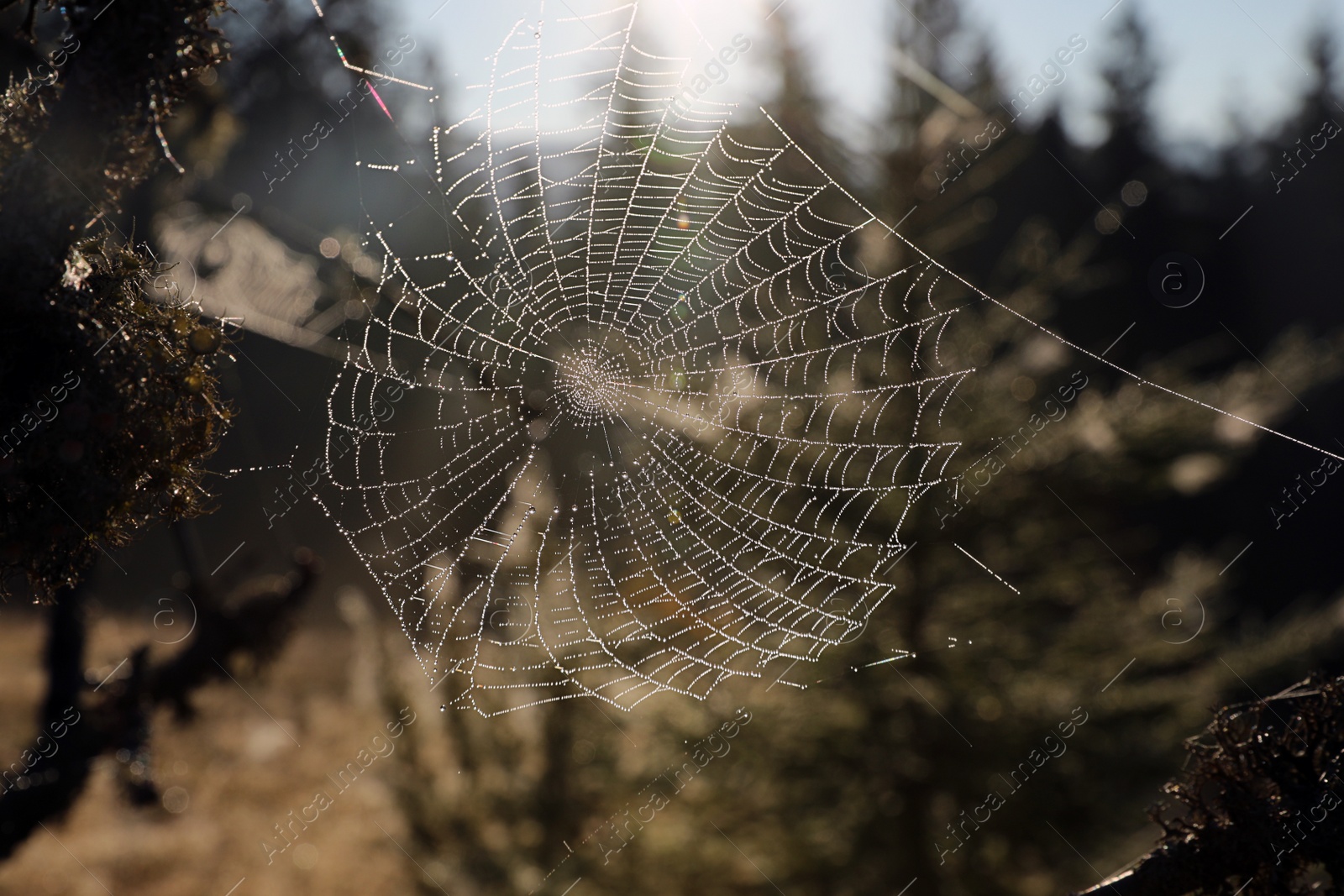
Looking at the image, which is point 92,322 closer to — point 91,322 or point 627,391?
point 91,322

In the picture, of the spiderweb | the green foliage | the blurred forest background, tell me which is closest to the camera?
the green foliage

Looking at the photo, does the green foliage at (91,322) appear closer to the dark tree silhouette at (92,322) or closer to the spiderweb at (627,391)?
the dark tree silhouette at (92,322)

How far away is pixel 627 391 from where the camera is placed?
461 cm

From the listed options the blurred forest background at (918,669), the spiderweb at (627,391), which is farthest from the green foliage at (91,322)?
the blurred forest background at (918,669)

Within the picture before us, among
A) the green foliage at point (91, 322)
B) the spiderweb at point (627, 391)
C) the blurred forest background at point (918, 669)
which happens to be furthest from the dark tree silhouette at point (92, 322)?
the blurred forest background at point (918, 669)

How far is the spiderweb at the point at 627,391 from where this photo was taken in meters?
3.27

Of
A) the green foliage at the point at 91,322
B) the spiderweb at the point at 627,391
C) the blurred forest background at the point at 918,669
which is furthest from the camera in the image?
the blurred forest background at the point at 918,669

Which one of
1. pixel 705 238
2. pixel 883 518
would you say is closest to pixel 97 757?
pixel 705 238

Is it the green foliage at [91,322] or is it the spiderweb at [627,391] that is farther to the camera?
the spiderweb at [627,391]

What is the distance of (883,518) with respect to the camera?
5953mm

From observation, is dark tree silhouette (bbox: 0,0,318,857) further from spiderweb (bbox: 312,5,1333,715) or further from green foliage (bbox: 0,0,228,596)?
spiderweb (bbox: 312,5,1333,715)

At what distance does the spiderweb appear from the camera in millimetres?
3271

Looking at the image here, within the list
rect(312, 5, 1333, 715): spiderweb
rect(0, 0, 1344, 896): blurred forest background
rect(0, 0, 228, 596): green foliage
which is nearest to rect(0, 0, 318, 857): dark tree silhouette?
rect(0, 0, 228, 596): green foliage

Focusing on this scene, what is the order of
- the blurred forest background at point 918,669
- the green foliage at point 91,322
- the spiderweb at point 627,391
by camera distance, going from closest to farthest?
the green foliage at point 91,322
the spiderweb at point 627,391
the blurred forest background at point 918,669
